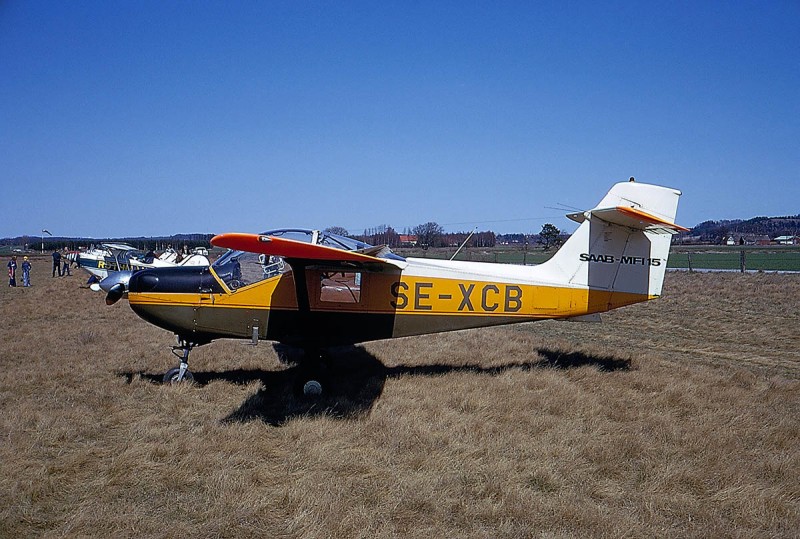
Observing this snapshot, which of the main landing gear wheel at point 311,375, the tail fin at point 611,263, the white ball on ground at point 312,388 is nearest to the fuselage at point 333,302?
the main landing gear wheel at point 311,375

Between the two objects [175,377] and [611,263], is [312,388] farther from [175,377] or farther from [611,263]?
[611,263]

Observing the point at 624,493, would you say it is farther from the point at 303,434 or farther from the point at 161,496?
the point at 161,496

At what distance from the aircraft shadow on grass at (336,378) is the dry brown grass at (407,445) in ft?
0.15

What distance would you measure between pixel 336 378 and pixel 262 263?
7.18 feet

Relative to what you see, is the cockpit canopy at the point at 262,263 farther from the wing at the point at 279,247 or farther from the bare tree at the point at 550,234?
the bare tree at the point at 550,234

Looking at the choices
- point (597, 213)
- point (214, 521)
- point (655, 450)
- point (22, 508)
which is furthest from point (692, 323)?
point (22, 508)

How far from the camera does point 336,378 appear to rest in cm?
816

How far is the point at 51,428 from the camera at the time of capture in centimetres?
565

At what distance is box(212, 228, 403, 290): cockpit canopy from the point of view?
725 cm

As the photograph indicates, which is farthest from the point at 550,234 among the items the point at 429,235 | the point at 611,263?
the point at 611,263

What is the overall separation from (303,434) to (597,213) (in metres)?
5.34

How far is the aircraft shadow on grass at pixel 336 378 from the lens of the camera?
21.5 ft

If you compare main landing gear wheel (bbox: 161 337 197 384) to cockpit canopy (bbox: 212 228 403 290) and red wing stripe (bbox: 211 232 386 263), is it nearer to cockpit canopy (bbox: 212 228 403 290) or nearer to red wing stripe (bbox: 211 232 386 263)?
cockpit canopy (bbox: 212 228 403 290)

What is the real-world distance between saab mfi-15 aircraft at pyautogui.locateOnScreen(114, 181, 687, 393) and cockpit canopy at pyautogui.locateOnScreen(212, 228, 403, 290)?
0.05 ft
